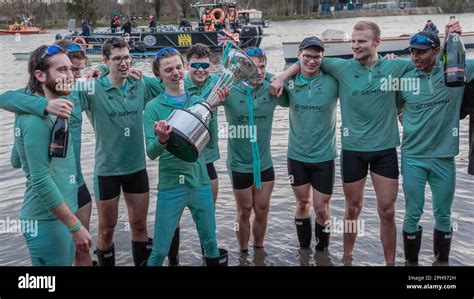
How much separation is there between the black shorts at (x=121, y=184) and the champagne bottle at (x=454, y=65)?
3067 millimetres

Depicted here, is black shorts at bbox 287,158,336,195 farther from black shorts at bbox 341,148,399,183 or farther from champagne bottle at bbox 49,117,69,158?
champagne bottle at bbox 49,117,69,158

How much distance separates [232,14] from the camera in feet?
117

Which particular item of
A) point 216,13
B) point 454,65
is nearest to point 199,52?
point 454,65

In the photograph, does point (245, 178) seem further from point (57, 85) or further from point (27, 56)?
point (27, 56)

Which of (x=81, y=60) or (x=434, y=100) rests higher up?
(x=81, y=60)

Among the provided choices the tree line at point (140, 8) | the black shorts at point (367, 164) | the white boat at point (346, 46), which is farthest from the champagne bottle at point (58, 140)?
the tree line at point (140, 8)

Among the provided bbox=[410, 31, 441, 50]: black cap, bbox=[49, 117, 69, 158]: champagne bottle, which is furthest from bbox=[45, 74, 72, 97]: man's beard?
bbox=[410, 31, 441, 50]: black cap

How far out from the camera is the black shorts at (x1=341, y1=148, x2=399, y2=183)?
5.13 meters

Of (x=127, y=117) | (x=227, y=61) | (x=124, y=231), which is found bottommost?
(x=124, y=231)

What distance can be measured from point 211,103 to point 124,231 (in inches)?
137

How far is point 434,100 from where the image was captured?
4953mm

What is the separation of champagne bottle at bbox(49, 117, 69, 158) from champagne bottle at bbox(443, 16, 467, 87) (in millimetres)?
3329
